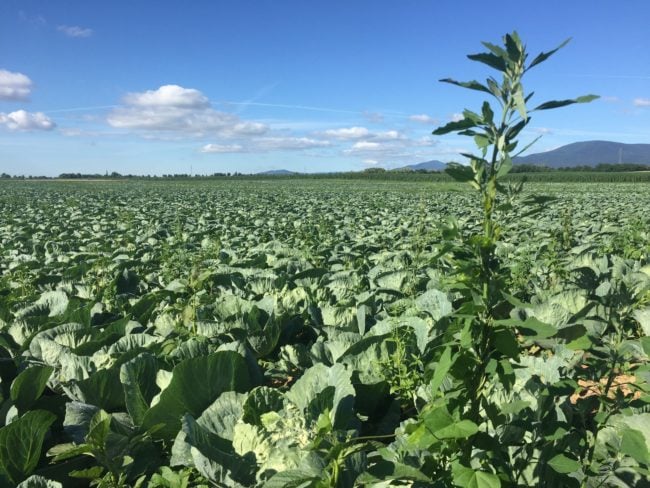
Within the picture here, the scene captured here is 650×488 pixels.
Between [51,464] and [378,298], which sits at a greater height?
[378,298]

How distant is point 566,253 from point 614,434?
4664mm

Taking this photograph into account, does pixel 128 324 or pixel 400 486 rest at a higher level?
pixel 128 324

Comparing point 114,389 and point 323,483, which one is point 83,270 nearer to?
point 114,389

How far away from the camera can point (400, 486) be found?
173 cm

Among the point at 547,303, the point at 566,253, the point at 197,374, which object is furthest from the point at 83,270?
the point at 566,253

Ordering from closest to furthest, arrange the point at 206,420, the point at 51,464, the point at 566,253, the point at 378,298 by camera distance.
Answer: the point at 206,420, the point at 51,464, the point at 378,298, the point at 566,253

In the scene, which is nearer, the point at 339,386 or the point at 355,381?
the point at 339,386

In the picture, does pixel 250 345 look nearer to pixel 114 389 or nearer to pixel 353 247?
pixel 114 389

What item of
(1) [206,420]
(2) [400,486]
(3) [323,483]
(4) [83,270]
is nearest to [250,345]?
(1) [206,420]

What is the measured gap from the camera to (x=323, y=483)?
1.38 metres

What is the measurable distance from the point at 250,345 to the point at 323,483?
5.77 feet

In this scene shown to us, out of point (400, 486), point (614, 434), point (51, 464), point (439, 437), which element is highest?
point (439, 437)

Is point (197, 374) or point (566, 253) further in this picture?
point (566, 253)

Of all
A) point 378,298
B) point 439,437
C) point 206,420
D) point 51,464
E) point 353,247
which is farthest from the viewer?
point 353,247
